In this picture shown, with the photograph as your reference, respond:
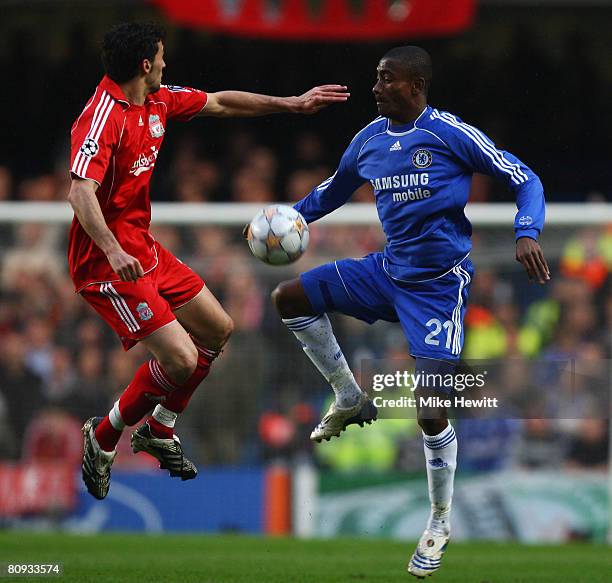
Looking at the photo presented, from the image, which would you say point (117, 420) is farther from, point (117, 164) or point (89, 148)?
point (89, 148)

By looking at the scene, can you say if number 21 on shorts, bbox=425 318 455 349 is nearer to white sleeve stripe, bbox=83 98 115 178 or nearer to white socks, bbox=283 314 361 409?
white socks, bbox=283 314 361 409

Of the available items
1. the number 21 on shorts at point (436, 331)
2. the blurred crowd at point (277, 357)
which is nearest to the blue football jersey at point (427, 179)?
the number 21 on shorts at point (436, 331)

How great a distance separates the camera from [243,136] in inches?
607

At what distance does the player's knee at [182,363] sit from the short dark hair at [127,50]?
1463 mm

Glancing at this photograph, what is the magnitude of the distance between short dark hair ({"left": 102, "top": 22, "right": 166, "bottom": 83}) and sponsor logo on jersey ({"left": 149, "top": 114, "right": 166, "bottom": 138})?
27 cm

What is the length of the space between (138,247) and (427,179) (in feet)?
5.20

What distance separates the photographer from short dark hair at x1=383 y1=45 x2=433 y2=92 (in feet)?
A: 22.5

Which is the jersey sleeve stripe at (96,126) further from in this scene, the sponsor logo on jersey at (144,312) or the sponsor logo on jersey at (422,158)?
the sponsor logo on jersey at (422,158)

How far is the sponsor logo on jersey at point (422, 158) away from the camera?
6.88 meters

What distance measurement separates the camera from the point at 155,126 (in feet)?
23.0

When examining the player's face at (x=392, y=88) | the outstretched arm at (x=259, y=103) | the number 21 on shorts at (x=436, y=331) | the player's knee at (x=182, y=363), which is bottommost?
the player's knee at (x=182, y=363)

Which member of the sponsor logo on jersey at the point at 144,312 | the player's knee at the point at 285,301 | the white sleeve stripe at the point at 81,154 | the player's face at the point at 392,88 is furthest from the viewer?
the player's knee at the point at 285,301

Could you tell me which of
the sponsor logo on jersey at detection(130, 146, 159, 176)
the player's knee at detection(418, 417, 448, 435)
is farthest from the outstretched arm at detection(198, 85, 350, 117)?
the player's knee at detection(418, 417, 448, 435)

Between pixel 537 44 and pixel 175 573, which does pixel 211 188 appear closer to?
pixel 537 44
